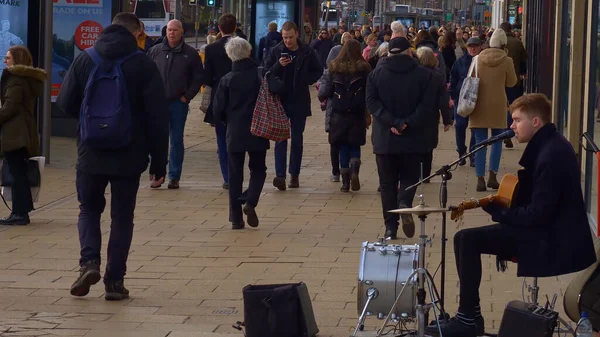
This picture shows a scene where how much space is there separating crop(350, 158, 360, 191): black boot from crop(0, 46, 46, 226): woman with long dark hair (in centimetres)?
349

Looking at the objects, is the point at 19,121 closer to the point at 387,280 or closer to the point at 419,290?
the point at 387,280

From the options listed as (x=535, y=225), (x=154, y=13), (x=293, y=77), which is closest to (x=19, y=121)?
(x=293, y=77)

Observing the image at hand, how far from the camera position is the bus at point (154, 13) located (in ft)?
118

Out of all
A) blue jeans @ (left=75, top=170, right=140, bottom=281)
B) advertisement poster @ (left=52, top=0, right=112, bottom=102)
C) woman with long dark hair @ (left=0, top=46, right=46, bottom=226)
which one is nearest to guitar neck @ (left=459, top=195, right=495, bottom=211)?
blue jeans @ (left=75, top=170, right=140, bottom=281)

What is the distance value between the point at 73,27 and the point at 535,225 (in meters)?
11.8

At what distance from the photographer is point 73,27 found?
55.3 feet

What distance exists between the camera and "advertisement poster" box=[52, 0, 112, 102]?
54.8 feet

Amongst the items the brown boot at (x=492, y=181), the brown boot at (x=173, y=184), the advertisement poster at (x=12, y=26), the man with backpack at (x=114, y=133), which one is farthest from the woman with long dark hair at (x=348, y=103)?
the man with backpack at (x=114, y=133)

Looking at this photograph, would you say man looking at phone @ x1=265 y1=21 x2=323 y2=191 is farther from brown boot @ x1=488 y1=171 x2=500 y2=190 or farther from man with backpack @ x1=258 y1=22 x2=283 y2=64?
man with backpack @ x1=258 y1=22 x2=283 y2=64

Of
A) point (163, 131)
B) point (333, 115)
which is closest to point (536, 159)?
point (163, 131)

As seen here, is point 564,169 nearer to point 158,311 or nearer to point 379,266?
point 379,266

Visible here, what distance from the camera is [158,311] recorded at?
277 inches

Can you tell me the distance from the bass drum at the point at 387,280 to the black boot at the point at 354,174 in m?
5.96

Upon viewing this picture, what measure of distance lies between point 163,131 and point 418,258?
184 centimetres
